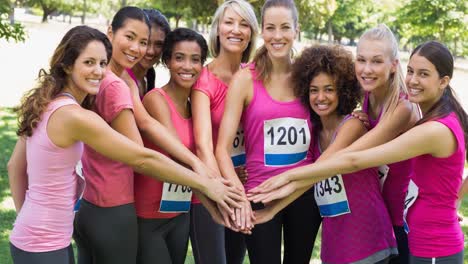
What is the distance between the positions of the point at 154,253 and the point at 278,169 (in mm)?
844

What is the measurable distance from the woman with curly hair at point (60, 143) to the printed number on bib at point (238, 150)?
0.85 m

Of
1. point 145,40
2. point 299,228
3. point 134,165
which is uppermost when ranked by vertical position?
point 145,40

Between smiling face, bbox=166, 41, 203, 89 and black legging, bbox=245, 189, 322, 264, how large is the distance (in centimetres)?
95

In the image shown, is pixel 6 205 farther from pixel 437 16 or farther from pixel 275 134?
pixel 437 16

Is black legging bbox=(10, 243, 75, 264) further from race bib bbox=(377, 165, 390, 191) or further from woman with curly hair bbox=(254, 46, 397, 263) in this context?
race bib bbox=(377, 165, 390, 191)

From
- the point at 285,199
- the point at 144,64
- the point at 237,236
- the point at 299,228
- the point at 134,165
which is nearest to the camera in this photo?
the point at 134,165

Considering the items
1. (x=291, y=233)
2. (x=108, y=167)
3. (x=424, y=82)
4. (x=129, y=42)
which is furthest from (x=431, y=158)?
(x=129, y=42)

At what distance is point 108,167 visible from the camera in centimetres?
295

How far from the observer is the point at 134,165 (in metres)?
2.78

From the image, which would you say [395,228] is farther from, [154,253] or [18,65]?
[18,65]

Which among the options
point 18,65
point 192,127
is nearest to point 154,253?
point 192,127

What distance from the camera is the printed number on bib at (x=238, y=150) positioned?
140 inches

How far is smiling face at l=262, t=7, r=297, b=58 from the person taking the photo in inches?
130

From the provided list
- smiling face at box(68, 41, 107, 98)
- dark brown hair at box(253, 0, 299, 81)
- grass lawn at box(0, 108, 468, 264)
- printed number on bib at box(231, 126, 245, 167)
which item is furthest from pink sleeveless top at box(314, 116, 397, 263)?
grass lawn at box(0, 108, 468, 264)
